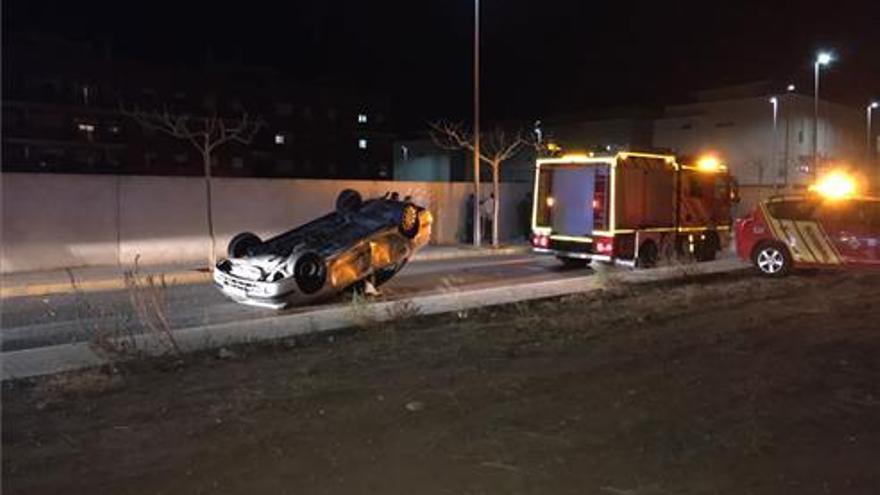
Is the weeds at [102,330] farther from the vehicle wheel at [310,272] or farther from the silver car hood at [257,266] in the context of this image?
the vehicle wheel at [310,272]

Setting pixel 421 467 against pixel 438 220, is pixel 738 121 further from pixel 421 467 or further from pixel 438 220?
pixel 421 467

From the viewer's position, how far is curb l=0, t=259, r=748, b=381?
8.78 m

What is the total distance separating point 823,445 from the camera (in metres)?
5.72

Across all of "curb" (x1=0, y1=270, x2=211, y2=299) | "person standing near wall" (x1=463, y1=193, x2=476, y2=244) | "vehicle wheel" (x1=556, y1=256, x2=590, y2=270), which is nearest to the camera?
"curb" (x1=0, y1=270, x2=211, y2=299)

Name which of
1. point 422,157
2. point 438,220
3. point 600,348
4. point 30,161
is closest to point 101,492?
point 600,348

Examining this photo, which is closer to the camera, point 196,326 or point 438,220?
point 196,326

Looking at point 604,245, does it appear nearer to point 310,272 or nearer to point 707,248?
point 707,248

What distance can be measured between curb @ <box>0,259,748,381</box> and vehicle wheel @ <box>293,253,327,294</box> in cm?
40

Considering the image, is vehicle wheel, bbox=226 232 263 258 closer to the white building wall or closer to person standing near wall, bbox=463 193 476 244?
person standing near wall, bbox=463 193 476 244

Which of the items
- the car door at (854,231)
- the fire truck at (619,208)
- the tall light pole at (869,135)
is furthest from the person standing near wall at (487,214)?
the tall light pole at (869,135)

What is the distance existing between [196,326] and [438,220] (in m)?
17.0

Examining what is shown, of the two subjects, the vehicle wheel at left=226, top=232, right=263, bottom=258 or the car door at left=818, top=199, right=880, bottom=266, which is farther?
the car door at left=818, top=199, right=880, bottom=266

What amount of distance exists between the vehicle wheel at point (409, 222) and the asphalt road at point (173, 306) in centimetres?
98

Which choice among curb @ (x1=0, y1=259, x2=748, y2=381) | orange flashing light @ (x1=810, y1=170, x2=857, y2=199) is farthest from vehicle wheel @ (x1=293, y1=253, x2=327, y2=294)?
orange flashing light @ (x1=810, y1=170, x2=857, y2=199)
